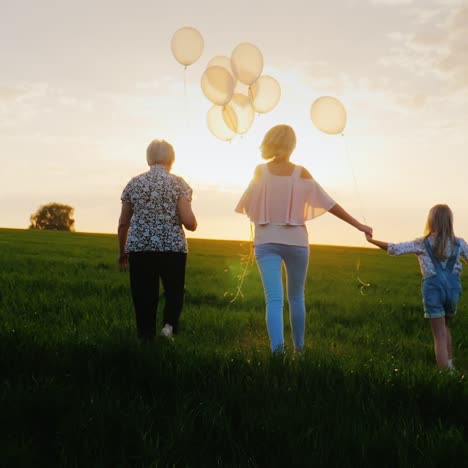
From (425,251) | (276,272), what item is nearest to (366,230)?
(425,251)

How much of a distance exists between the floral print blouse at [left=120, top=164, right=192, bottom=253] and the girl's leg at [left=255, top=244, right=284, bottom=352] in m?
0.95

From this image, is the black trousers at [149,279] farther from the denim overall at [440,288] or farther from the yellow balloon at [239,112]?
the denim overall at [440,288]

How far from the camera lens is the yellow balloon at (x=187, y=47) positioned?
6.93m

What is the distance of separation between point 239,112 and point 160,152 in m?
1.60

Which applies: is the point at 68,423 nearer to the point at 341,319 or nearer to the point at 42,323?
the point at 42,323

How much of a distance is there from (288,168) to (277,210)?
40 centimetres

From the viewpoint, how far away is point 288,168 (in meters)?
4.98

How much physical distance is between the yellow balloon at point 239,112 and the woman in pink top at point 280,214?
1.69m

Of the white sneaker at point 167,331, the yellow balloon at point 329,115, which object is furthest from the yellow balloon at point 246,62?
the white sneaker at point 167,331

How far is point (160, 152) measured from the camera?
5418mm

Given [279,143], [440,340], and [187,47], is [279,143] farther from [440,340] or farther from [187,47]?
[187,47]

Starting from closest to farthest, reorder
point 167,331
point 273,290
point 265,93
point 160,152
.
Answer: point 273,290 < point 160,152 < point 167,331 < point 265,93

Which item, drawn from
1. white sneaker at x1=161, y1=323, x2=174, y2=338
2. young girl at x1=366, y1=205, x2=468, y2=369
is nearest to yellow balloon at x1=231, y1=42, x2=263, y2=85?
young girl at x1=366, y1=205, x2=468, y2=369

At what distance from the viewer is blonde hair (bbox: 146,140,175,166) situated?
17.8ft
